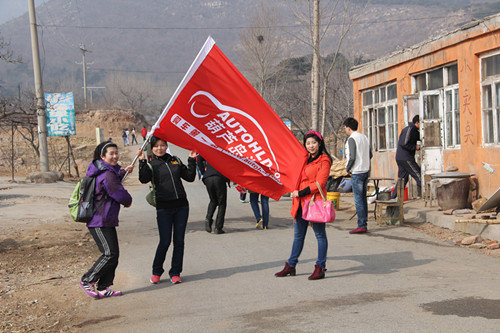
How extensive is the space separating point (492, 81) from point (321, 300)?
8015 mm

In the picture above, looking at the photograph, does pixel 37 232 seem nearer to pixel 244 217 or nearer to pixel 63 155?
pixel 244 217

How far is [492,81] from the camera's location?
11.9 meters

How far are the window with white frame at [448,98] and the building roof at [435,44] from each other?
59 cm

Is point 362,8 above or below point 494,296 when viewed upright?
above

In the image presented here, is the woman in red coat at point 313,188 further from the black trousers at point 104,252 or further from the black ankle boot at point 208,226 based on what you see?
the black ankle boot at point 208,226

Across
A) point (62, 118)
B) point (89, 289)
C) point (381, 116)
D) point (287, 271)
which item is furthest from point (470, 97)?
point (62, 118)

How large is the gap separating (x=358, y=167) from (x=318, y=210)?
3879mm

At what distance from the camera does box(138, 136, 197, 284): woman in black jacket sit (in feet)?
23.0

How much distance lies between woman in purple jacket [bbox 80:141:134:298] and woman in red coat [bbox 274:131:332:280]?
2044 mm

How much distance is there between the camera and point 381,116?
1802cm

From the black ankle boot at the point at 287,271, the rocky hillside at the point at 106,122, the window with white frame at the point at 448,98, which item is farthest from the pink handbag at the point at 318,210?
the rocky hillside at the point at 106,122

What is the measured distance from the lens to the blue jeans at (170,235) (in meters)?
7.05

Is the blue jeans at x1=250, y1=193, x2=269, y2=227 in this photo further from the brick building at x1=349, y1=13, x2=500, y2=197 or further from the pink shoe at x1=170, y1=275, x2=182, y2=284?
the brick building at x1=349, y1=13, x2=500, y2=197

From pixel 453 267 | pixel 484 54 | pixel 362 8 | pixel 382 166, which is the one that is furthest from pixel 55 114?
pixel 453 267
